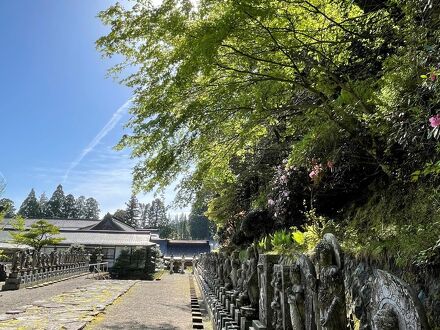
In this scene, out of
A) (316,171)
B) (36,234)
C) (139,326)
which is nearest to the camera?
(316,171)

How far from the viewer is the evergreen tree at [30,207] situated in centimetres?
6600

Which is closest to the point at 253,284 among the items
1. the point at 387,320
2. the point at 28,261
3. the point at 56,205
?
the point at 387,320

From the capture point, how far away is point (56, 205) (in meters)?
70.8

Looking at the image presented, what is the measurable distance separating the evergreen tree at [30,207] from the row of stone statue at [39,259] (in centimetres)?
4679

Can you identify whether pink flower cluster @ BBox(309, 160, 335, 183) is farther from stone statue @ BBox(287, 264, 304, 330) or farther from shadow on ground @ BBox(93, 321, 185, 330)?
shadow on ground @ BBox(93, 321, 185, 330)

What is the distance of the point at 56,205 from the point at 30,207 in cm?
494

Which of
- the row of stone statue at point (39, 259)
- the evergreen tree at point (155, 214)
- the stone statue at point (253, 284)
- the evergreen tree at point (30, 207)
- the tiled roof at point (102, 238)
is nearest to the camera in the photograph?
the stone statue at point (253, 284)

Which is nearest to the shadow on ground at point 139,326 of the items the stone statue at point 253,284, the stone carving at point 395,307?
the stone statue at point 253,284

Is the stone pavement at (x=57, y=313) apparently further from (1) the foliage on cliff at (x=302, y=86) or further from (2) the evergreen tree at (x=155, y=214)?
(2) the evergreen tree at (x=155, y=214)

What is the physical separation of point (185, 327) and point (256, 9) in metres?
6.51

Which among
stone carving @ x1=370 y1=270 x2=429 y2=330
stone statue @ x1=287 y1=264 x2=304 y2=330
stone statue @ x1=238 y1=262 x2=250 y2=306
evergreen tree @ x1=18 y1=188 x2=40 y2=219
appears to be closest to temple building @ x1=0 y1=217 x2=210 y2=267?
stone statue @ x1=238 y1=262 x2=250 y2=306

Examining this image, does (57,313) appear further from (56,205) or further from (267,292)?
(56,205)

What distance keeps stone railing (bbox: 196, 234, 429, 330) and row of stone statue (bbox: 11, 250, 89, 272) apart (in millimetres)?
13394

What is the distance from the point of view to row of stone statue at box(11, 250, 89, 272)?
15193 mm
